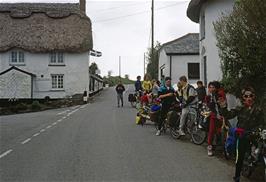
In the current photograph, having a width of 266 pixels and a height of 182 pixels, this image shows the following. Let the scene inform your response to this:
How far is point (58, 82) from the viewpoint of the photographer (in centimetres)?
4284

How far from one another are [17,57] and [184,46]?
16.9 metres

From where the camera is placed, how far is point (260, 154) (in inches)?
288

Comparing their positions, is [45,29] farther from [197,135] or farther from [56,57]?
[197,135]

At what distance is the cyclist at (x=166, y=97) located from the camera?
45.6 feet

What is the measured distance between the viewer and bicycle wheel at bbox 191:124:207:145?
463 inches

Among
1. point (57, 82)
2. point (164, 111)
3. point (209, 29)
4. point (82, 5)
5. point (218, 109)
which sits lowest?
point (164, 111)

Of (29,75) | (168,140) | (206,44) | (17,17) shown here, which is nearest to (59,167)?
(168,140)

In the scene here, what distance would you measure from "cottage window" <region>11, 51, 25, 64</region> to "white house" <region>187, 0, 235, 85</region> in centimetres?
2399

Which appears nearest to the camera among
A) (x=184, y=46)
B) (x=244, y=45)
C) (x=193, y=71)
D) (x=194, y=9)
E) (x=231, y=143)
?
(x=231, y=143)

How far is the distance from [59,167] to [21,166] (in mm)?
856

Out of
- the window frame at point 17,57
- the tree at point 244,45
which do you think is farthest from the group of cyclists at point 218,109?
the window frame at point 17,57

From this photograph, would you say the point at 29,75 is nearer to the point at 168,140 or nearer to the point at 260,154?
the point at 168,140

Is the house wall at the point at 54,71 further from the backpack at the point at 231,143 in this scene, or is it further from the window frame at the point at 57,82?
the backpack at the point at 231,143

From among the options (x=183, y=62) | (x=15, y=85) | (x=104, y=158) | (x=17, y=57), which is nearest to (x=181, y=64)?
(x=183, y=62)
